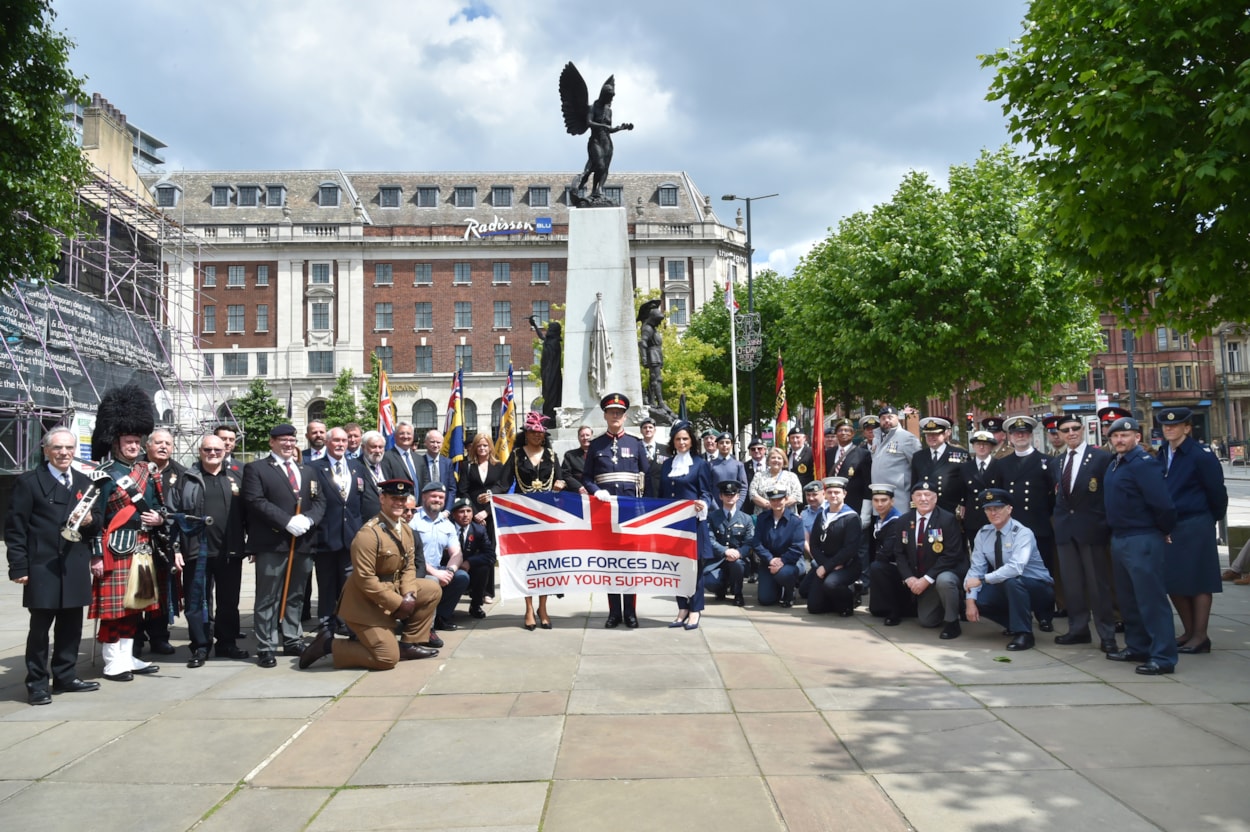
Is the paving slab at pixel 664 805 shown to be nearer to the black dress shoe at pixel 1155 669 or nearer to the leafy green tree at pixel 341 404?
the black dress shoe at pixel 1155 669

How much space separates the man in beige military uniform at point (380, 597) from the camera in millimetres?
6863

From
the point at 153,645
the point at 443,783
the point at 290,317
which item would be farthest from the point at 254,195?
the point at 443,783

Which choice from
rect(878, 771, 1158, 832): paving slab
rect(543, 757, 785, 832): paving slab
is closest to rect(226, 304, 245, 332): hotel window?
rect(543, 757, 785, 832): paving slab

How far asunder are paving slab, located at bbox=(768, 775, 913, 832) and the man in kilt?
205 inches

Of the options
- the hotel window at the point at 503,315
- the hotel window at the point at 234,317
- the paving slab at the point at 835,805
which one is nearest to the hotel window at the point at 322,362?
the hotel window at the point at 234,317

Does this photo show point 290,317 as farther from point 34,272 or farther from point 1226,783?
point 1226,783

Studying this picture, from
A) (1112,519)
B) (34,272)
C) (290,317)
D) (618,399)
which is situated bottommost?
(1112,519)

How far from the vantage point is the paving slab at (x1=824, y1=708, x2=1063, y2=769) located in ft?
15.1

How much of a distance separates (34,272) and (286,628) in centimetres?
1177

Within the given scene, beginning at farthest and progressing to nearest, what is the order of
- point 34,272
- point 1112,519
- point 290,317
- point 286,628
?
point 290,317 < point 34,272 < point 286,628 < point 1112,519

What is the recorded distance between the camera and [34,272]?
15.5 meters

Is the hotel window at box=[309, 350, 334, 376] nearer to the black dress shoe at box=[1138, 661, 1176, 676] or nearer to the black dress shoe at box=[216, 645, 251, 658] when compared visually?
the black dress shoe at box=[216, 645, 251, 658]

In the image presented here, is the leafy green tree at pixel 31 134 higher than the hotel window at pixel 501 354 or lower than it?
lower

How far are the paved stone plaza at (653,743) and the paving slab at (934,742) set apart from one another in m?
0.02
